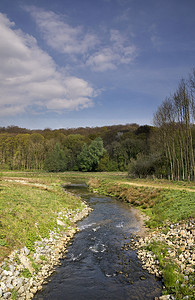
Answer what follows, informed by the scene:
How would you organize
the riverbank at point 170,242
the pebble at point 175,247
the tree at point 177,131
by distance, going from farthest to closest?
the tree at point 177,131
the pebble at point 175,247
the riverbank at point 170,242

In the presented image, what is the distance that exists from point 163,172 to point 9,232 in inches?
1202

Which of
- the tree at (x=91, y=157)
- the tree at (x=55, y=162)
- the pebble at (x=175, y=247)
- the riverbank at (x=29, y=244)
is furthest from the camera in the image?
the tree at (x=91, y=157)

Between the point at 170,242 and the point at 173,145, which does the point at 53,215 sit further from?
the point at 173,145

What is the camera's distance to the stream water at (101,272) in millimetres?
7676

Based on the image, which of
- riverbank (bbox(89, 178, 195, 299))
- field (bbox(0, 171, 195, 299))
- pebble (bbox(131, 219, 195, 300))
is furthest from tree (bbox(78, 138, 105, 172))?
pebble (bbox(131, 219, 195, 300))

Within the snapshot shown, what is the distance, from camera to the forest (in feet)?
107

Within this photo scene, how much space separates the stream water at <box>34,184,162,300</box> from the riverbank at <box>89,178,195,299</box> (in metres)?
0.50

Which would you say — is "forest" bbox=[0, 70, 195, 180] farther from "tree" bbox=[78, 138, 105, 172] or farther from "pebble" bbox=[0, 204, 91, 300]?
"pebble" bbox=[0, 204, 91, 300]

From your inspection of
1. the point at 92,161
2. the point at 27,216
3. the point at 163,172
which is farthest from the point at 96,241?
the point at 92,161

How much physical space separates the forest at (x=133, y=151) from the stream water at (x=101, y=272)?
2048cm

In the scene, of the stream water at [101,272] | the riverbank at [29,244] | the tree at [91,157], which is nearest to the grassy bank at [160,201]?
the stream water at [101,272]

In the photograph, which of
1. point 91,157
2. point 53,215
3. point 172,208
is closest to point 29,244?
point 53,215

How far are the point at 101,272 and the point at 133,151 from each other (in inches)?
2428

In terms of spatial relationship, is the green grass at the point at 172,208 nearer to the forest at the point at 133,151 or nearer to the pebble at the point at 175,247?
the pebble at the point at 175,247
